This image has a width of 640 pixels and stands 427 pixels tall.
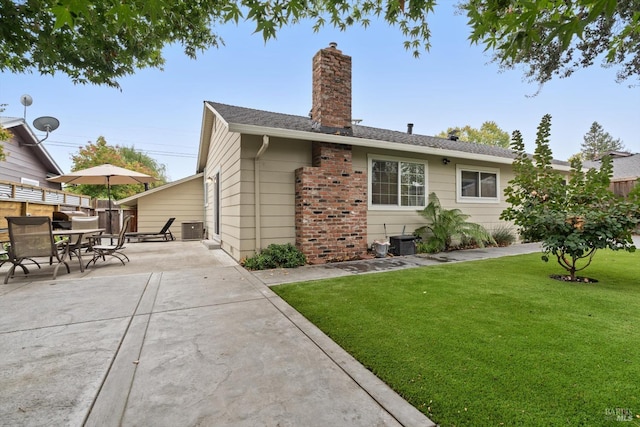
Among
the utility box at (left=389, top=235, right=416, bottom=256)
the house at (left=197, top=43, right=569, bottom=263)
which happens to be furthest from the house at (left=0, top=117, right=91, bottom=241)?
the utility box at (left=389, top=235, right=416, bottom=256)

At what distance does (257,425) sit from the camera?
4.83ft

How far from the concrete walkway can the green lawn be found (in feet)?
0.86

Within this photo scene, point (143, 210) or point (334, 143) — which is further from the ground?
point (334, 143)

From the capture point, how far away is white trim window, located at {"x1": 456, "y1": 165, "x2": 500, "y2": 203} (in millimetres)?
8570

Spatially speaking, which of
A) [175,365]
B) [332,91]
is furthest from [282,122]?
[175,365]

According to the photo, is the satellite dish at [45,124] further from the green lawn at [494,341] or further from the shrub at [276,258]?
the green lawn at [494,341]

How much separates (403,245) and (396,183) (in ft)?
5.52

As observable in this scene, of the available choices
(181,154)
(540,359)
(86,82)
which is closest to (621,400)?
(540,359)

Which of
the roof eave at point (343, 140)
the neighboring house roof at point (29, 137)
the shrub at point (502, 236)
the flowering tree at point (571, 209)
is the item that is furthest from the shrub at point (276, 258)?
the neighboring house roof at point (29, 137)

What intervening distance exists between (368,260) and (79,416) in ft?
18.0

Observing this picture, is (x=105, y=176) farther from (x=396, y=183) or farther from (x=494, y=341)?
(x=494, y=341)

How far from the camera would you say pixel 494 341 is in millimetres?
2410

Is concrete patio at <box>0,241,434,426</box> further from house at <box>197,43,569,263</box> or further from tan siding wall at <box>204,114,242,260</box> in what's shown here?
tan siding wall at <box>204,114,242,260</box>

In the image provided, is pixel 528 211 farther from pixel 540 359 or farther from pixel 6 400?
pixel 6 400
